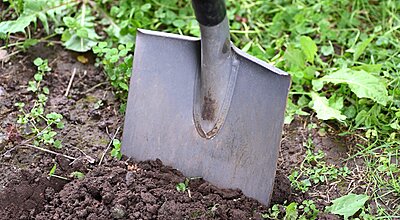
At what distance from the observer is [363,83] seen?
101 inches

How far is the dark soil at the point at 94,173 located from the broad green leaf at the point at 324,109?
77 millimetres

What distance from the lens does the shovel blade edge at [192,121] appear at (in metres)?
2.17

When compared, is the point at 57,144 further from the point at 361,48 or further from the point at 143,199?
the point at 361,48

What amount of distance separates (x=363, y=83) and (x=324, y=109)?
174 mm

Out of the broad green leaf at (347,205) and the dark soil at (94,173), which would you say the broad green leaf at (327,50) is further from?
the broad green leaf at (347,205)

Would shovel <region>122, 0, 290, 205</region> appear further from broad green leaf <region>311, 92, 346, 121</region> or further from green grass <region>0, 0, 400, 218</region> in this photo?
broad green leaf <region>311, 92, 346, 121</region>

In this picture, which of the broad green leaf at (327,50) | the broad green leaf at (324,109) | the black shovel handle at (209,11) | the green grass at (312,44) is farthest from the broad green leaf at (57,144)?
the broad green leaf at (327,50)

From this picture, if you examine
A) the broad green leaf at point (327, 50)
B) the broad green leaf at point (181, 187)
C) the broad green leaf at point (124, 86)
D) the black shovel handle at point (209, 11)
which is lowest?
the broad green leaf at point (181, 187)

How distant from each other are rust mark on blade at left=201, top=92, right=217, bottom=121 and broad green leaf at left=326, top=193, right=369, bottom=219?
0.48 meters

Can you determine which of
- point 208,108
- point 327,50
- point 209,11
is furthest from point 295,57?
point 209,11

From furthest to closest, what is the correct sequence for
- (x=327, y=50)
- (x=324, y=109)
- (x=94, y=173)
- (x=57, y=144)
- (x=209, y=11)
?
1. (x=327, y=50)
2. (x=324, y=109)
3. (x=57, y=144)
4. (x=94, y=173)
5. (x=209, y=11)

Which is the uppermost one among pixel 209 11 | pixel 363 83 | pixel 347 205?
pixel 209 11

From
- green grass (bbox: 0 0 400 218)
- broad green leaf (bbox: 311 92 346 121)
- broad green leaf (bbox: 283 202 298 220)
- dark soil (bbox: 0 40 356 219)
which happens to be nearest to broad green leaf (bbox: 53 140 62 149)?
dark soil (bbox: 0 40 356 219)

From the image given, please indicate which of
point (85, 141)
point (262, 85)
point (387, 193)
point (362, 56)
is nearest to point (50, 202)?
point (85, 141)
